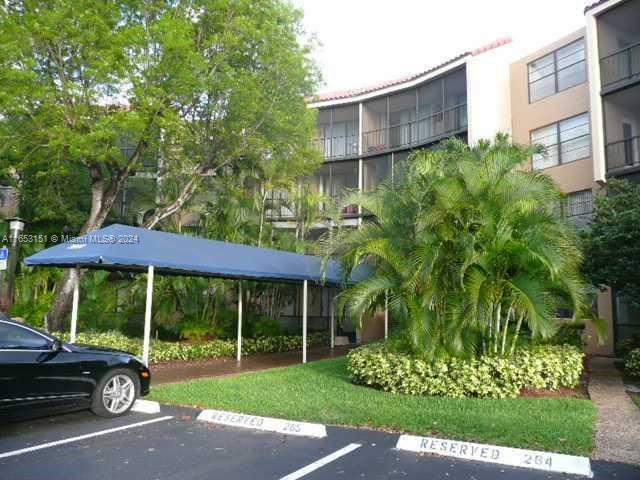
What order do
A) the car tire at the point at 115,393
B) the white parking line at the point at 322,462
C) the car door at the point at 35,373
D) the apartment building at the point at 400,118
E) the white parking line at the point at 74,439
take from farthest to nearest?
1. the apartment building at the point at 400,118
2. the car tire at the point at 115,393
3. the car door at the point at 35,373
4. the white parking line at the point at 74,439
5. the white parking line at the point at 322,462

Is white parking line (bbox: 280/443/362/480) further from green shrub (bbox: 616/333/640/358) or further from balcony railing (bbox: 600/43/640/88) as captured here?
balcony railing (bbox: 600/43/640/88)

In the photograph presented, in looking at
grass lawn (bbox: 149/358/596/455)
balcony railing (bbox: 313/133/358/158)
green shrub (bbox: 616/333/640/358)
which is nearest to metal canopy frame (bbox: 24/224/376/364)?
grass lawn (bbox: 149/358/596/455)

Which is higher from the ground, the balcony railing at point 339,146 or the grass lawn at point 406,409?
the balcony railing at point 339,146

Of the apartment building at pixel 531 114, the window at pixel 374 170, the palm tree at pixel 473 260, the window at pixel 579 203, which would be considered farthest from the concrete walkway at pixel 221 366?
the window at pixel 374 170

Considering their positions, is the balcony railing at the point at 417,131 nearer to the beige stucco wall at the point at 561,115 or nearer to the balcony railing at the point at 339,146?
the balcony railing at the point at 339,146

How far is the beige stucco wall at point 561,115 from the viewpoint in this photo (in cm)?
1716

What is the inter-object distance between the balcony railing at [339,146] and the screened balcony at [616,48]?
11002 mm

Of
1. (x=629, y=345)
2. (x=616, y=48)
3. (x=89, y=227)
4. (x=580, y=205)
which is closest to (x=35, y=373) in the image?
(x=89, y=227)

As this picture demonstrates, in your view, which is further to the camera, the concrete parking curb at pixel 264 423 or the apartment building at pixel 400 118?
the apartment building at pixel 400 118

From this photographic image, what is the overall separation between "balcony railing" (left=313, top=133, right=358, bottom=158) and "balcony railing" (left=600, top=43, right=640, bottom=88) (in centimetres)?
1097

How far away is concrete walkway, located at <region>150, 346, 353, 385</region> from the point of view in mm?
11880

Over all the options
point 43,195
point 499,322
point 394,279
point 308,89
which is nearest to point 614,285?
point 499,322

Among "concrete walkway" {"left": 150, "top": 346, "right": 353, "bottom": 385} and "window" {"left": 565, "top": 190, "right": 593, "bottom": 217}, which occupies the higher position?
"window" {"left": 565, "top": 190, "right": 593, "bottom": 217}

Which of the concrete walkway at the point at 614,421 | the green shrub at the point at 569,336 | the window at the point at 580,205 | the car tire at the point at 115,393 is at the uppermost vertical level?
the window at the point at 580,205
